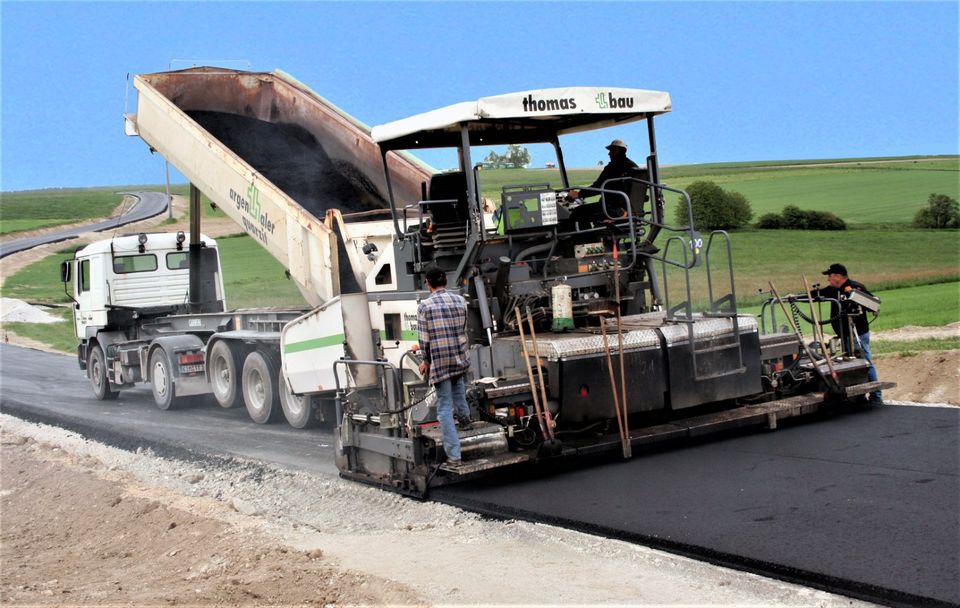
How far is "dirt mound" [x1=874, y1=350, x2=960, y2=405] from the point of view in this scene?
1173 cm

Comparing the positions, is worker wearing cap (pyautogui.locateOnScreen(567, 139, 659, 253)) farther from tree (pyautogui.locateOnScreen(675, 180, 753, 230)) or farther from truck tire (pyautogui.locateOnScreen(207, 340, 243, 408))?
tree (pyautogui.locateOnScreen(675, 180, 753, 230))

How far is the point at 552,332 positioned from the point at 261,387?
5.58 m

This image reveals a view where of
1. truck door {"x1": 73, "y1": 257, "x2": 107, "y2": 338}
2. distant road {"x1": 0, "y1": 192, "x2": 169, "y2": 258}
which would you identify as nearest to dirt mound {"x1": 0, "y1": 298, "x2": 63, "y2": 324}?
distant road {"x1": 0, "y1": 192, "x2": 169, "y2": 258}

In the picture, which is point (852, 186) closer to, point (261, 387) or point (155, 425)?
point (261, 387)

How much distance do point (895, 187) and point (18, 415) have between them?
40.8 metres

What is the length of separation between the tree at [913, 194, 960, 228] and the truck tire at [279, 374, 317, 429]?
28513mm

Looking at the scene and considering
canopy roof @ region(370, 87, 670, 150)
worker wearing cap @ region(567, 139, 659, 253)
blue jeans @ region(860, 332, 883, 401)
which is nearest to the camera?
canopy roof @ region(370, 87, 670, 150)

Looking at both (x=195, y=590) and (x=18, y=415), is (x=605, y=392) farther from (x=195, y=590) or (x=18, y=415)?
(x=18, y=415)

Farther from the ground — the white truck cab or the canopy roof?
the canopy roof

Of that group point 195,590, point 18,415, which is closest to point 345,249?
point 195,590

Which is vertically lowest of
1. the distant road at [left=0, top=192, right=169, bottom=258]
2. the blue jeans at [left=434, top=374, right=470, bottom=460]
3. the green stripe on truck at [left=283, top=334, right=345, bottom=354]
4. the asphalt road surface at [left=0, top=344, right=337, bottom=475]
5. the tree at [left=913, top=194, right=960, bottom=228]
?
the asphalt road surface at [left=0, top=344, right=337, bottom=475]

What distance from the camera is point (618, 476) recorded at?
8.00 meters

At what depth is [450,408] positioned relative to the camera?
Answer: 306 inches

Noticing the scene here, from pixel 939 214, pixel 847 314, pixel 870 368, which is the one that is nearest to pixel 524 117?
pixel 847 314
